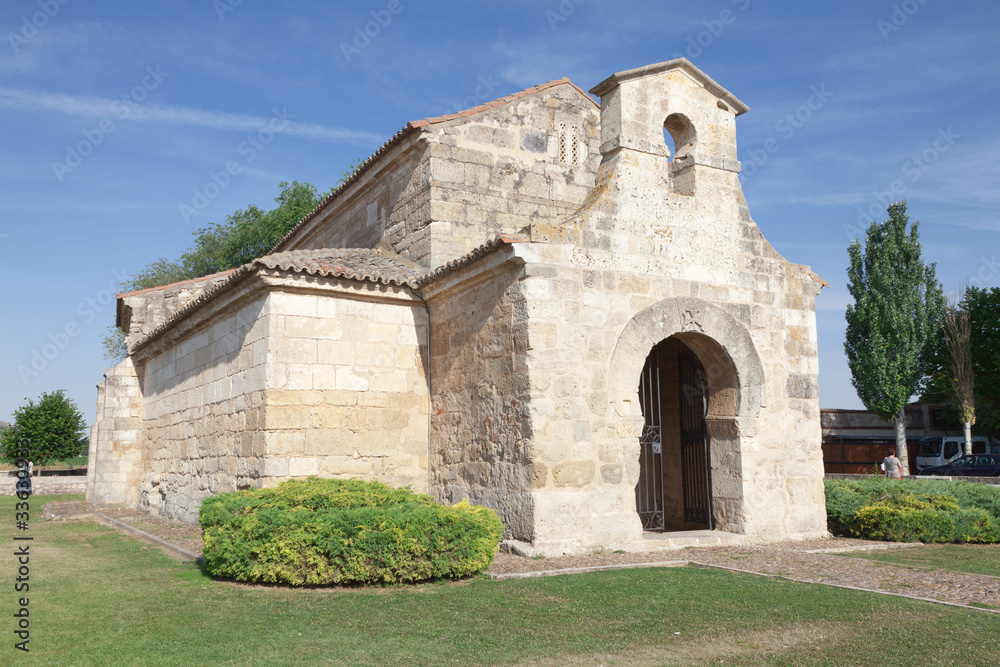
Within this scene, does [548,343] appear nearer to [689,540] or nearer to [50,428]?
[689,540]

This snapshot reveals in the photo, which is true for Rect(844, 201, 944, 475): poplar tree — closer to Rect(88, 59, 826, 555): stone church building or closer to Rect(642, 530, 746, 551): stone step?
Rect(88, 59, 826, 555): stone church building

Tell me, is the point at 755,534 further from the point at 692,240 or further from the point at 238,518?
the point at 238,518

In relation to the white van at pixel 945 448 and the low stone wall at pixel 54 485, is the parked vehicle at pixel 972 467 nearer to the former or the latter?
the white van at pixel 945 448

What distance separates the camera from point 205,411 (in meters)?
12.4

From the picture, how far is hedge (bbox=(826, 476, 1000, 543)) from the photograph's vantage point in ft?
35.0

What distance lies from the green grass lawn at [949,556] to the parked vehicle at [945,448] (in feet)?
68.4

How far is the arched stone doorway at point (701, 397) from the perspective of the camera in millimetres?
9336

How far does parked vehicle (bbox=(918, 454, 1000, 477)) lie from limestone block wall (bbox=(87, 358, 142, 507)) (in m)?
24.6

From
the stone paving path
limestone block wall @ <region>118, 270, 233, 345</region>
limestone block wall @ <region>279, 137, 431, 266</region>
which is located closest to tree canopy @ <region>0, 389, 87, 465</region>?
limestone block wall @ <region>118, 270, 233, 345</region>

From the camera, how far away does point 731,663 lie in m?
4.77

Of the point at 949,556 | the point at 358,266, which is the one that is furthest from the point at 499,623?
the point at 949,556

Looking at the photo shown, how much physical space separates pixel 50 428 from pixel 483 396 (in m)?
27.5

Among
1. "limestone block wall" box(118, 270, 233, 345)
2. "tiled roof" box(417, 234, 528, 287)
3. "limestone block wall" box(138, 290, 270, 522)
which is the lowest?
"limestone block wall" box(138, 290, 270, 522)

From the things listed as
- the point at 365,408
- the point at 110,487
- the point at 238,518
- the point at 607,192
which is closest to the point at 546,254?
the point at 607,192
